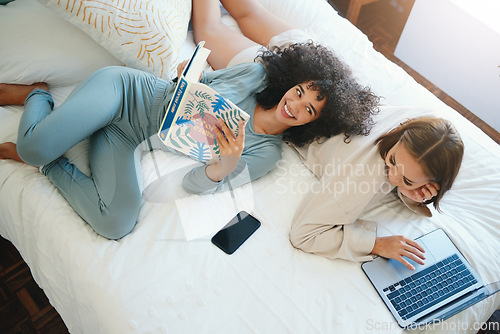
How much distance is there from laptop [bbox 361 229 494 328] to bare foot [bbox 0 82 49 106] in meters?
1.13

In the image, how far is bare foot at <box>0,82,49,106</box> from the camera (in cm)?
114

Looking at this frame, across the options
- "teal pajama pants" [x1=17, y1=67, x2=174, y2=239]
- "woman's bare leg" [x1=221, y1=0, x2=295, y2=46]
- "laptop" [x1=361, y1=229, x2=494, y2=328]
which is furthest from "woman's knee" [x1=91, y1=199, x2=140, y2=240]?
"woman's bare leg" [x1=221, y1=0, x2=295, y2=46]

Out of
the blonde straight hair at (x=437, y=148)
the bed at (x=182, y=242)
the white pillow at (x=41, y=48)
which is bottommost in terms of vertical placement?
A: the bed at (x=182, y=242)

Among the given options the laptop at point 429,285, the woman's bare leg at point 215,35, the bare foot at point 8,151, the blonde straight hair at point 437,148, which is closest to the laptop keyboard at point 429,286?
the laptop at point 429,285

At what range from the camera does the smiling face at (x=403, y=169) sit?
3.01 feet

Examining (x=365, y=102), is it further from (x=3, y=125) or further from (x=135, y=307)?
(x=3, y=125)

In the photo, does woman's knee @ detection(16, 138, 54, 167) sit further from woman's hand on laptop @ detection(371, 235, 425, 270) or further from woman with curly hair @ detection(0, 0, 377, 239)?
woman's hand on laptop @ detection(371, 235, 425, 270)

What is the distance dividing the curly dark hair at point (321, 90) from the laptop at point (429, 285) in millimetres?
392

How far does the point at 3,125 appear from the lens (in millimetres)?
1117

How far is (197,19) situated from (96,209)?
0.83 metres

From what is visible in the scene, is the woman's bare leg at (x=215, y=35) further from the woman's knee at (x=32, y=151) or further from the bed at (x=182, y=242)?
the woman's knee at (x=32, y=151)

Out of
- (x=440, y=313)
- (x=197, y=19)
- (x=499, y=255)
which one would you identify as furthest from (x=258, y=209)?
(x=197, y=19)

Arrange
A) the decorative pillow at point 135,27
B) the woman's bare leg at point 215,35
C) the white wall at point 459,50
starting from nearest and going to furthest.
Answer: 1. the decorative pillow at point 135,27
2. the woman's bare leg at point 215,35
3. the white wall at point 459,50

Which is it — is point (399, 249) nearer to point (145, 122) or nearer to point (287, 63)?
point (287, 63)
